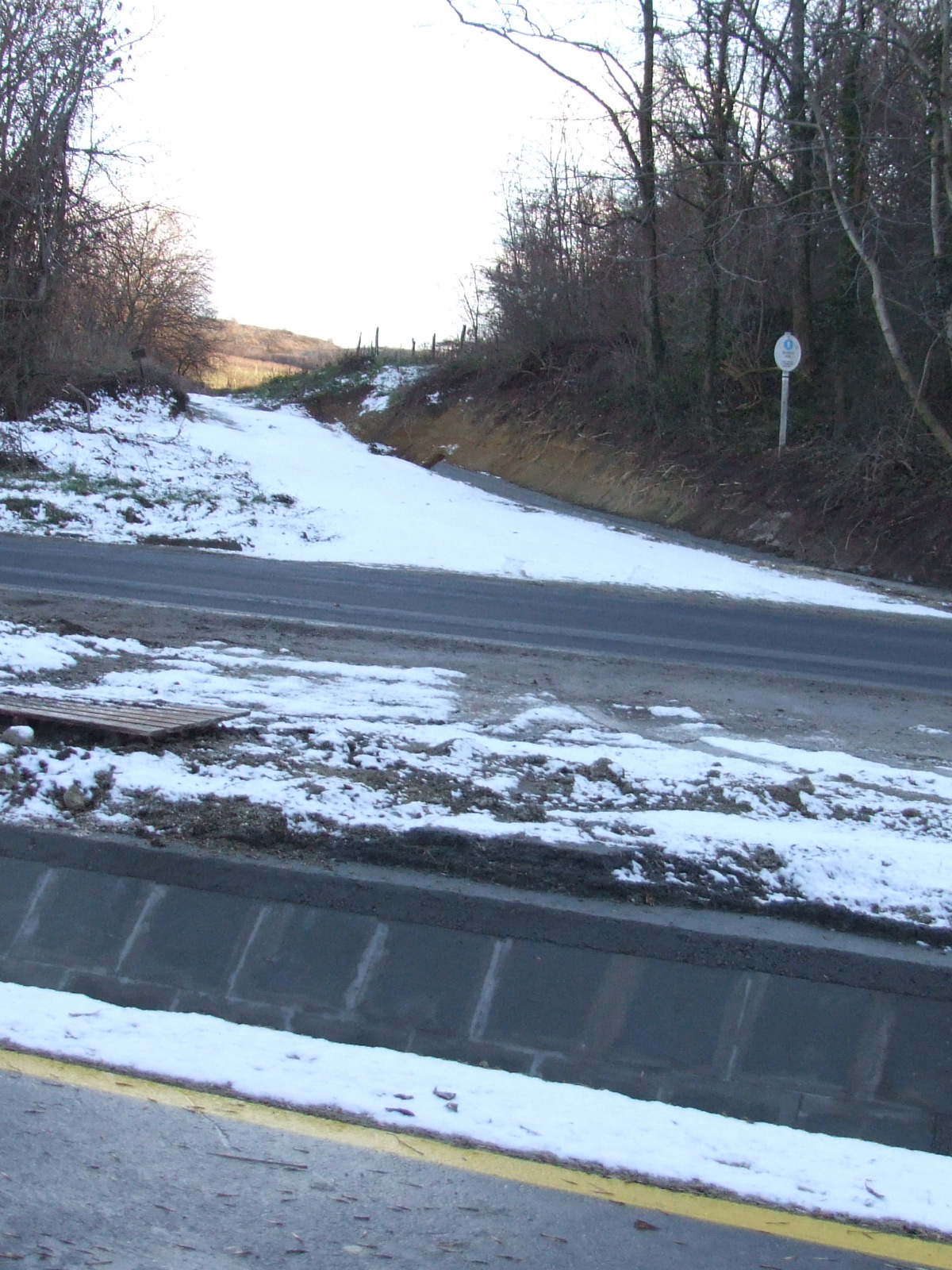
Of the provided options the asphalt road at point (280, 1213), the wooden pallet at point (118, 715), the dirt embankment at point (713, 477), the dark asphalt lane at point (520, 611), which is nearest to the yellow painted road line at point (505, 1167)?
the asphalt road at point (280, 1213)

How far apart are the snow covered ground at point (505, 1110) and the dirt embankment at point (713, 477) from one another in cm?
1624

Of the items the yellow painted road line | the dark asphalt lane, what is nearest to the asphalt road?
the yellow painted road line

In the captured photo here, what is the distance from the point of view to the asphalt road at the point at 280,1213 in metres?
2.70

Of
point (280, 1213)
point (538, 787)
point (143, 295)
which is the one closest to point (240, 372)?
point (143, 295)

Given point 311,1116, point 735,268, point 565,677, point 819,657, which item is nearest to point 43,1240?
point 311,1116

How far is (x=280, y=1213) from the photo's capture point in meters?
2.84

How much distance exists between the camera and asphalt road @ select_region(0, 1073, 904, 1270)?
2697 millimetres

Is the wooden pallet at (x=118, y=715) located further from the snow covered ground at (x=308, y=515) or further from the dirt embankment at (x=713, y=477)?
the dirt embankment at (x=713, y=477)

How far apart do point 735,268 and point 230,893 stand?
23.9 m

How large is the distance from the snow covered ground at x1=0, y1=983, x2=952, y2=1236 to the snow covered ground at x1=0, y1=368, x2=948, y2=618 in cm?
1257

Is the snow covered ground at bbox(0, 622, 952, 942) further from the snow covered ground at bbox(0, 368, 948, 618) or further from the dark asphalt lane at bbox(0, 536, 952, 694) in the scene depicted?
the snow covered ground at bbox(0, 368, 948, 618)

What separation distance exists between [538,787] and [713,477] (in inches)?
777

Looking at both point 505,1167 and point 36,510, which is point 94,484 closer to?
point 36,510

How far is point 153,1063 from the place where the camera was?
355 centimetres
